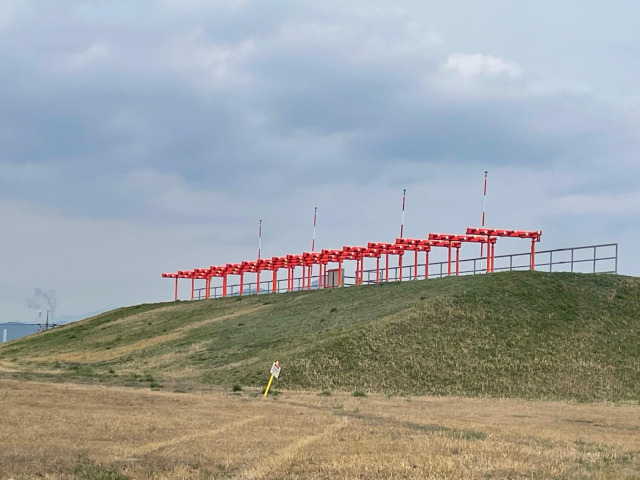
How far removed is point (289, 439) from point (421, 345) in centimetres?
2666

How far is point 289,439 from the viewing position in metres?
20.4

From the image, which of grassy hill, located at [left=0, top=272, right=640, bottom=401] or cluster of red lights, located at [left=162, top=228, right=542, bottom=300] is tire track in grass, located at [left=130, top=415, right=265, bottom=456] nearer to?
grassy hill, located at [left=0, top=272, right=640, bottom=401]

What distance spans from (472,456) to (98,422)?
988cm

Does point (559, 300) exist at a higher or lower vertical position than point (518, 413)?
higher

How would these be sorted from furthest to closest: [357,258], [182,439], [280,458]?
[357,258]
[182,439]
[280,458]

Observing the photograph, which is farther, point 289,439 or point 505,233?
point 505,233

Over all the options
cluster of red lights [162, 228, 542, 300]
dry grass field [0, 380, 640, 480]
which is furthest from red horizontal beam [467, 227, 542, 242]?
dry grass field [0, 380, 640, 480]

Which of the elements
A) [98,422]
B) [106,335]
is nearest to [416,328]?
[98,422]

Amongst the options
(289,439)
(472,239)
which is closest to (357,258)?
(472,239)

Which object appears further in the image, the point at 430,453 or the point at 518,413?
the point at 518,413

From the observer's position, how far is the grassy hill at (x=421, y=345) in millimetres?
42375

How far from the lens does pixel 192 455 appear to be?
57.1 feet

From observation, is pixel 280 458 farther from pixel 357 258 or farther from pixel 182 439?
pixel 357 258

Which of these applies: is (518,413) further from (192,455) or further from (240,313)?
(240,313)
